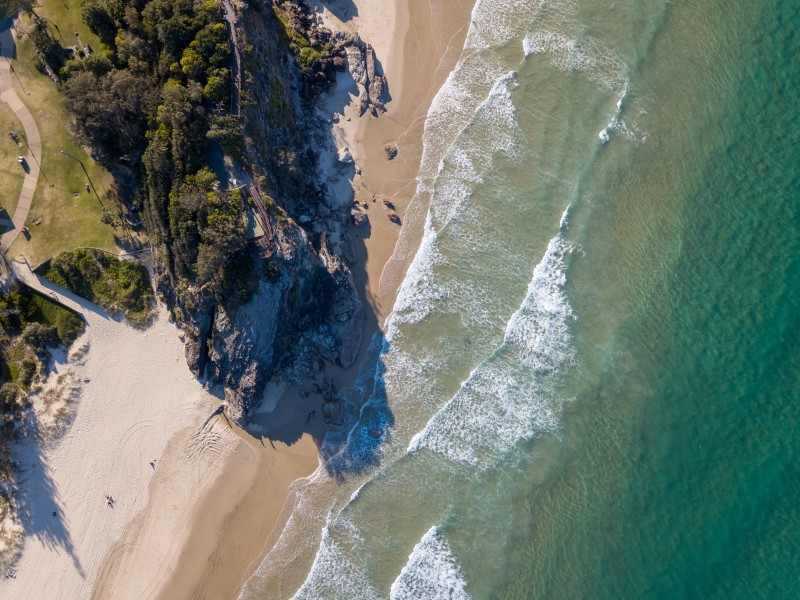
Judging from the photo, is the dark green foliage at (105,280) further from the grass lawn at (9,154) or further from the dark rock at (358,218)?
the dark rock at (358,218)

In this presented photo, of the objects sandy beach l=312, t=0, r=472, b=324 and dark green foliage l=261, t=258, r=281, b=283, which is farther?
sandy beach l=312, t=0, r=472, b=324

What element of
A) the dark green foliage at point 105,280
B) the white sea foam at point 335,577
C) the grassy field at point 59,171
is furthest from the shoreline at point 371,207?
the grassy field at point 59,171

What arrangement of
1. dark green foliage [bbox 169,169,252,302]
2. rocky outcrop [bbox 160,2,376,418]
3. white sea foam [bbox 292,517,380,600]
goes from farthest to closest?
white sea foam [bbox 292,517,380,600] → rocky outcrop [bbox 160,2,376,418] → dark green foliage [bbox 169,169,252,302]

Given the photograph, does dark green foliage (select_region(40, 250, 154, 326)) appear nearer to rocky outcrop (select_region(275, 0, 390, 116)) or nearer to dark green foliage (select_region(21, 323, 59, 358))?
dark green foliage (select_region(21, 323, 59, 358))

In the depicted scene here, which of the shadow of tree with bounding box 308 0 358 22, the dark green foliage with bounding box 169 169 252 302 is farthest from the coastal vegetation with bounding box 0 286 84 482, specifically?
the shadow of tree with bounding box 308 0 358 22

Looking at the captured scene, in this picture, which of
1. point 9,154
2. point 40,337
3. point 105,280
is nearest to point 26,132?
point 9,154

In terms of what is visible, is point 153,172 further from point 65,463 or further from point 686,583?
point 686,583

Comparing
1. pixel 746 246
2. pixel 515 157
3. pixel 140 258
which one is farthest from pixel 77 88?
pixel 746 246
